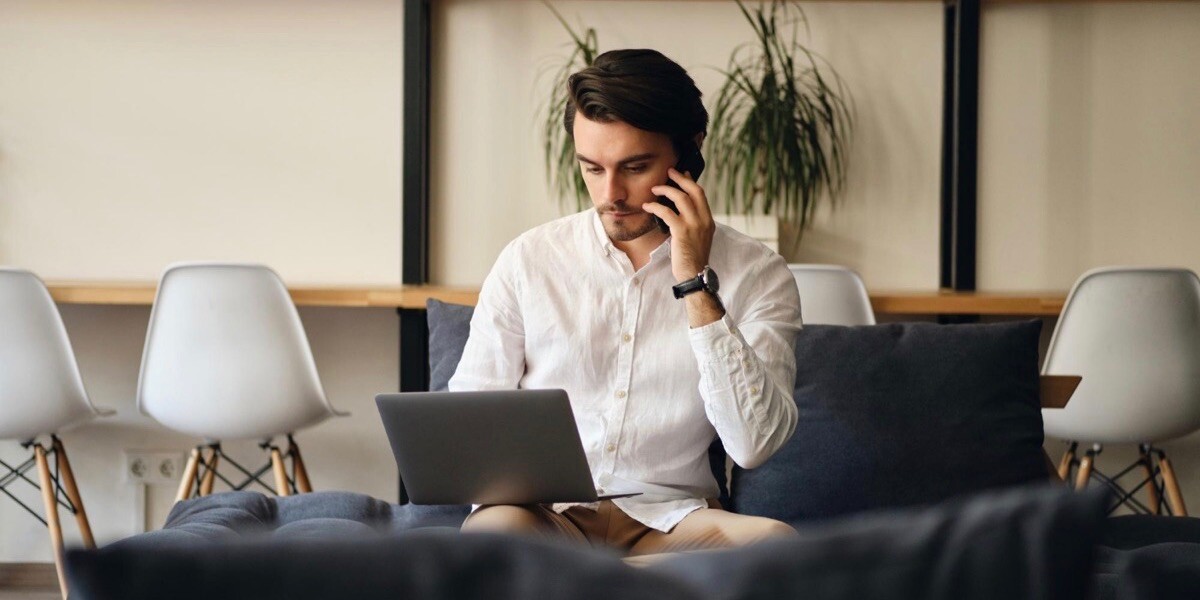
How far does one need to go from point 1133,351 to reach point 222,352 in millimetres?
2314

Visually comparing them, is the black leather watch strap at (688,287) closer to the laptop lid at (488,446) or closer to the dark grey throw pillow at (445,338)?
the laptop lid at (488,446)

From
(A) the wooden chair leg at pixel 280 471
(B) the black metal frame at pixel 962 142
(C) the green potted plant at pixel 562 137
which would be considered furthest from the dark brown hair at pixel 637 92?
(B) the black metal frame at pixel 962 142

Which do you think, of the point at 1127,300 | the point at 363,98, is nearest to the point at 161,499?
the point at 363,98

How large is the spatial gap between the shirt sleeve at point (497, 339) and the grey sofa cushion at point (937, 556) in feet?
4.59

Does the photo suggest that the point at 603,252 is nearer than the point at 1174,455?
Yes

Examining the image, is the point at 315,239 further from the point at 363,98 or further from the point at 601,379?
the point at 601,379

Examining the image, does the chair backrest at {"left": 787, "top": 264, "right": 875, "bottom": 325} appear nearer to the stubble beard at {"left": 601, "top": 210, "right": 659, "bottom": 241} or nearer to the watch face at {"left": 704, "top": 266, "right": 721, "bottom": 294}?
the stubble beard at {"left": 601, "top": 210, "right": 659, "bottom": 241}

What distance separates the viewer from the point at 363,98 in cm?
405

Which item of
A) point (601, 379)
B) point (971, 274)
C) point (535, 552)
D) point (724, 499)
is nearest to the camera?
point (535, 552)

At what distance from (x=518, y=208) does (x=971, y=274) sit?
57.4 inches

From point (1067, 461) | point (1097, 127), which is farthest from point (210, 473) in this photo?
point (1097, 127)

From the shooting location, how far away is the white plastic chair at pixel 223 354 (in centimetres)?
316

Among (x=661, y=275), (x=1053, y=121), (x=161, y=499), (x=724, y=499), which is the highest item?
(x=1053, y=121)

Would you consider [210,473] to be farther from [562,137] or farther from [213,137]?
[562,137]
